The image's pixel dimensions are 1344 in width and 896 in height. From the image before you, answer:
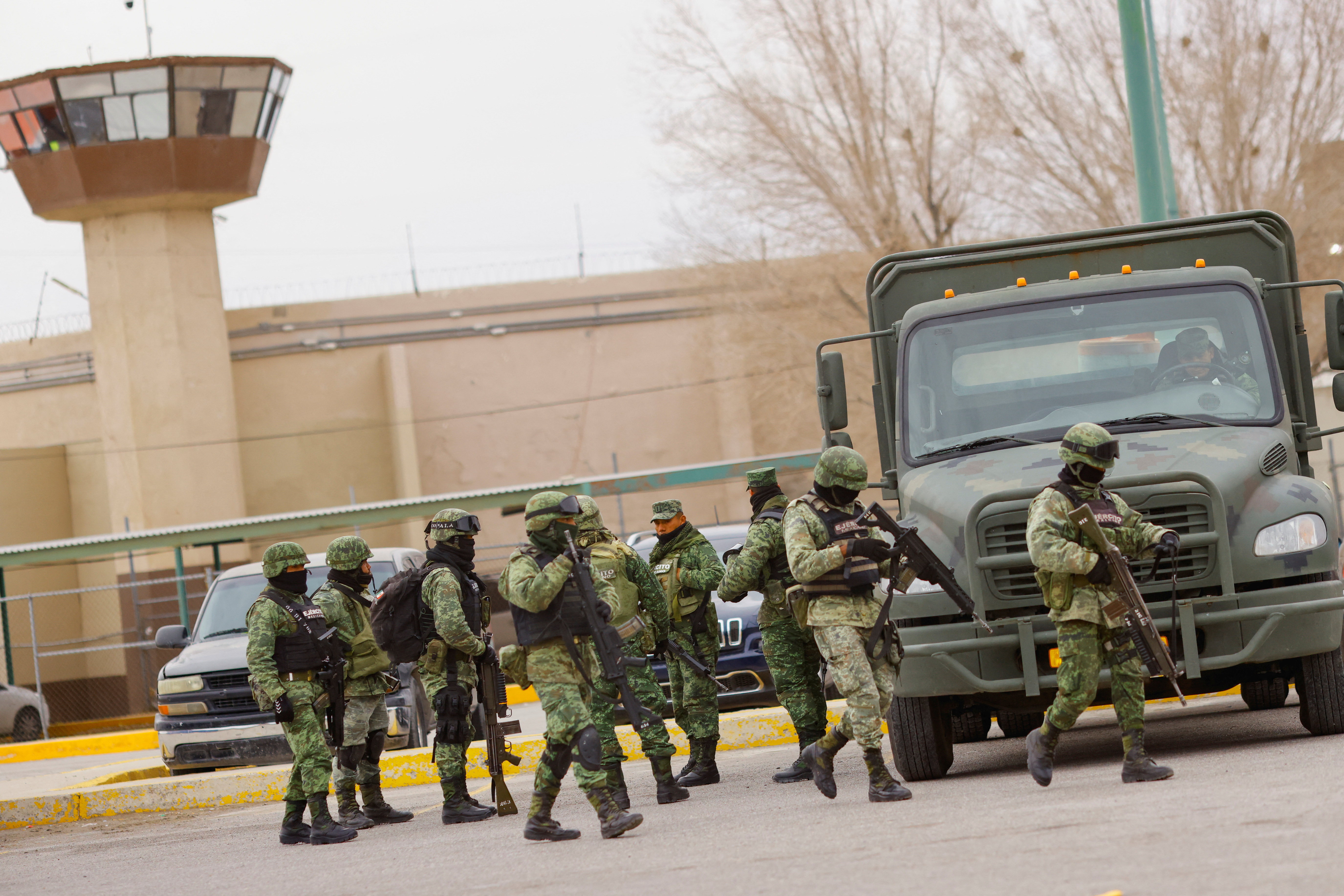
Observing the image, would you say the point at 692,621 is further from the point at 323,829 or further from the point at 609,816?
the point at 323,829

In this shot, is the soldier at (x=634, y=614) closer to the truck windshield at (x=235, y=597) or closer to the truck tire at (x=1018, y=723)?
the truck tire at (x=1018, y=723)

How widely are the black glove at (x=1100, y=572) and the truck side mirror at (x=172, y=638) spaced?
7.66m

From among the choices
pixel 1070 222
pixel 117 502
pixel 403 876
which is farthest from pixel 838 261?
pixel 403 876

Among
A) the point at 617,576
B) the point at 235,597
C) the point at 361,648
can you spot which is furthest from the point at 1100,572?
the point at 235,597

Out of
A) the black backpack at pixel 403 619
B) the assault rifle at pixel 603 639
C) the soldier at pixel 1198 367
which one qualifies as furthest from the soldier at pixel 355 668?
the soldier at pixel 1198 367

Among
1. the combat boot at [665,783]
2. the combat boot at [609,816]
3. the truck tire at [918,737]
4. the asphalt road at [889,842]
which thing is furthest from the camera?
the combat boot at [665,783]

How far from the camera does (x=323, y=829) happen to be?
31.0 ft

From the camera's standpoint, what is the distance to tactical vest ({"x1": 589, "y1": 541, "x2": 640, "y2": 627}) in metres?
9.38

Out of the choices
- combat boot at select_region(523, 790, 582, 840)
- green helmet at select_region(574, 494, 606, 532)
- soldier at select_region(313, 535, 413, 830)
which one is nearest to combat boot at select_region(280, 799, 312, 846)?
soldier at select_region(313, 535, 413, 830)

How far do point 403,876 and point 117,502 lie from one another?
27.8 m

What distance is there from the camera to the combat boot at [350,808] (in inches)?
393

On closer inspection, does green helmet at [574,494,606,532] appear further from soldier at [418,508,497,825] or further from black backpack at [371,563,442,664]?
black backpack at [371,563,442,664]

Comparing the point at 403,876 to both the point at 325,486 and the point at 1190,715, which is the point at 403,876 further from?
the point at 325,486

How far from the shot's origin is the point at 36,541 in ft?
115
